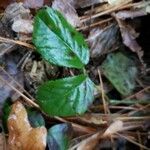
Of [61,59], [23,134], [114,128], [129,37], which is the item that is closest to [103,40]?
[129,37]

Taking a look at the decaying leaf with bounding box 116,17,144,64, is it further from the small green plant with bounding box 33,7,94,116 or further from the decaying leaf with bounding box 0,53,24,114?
the decaying leaf with bounding box 0,53,24,114

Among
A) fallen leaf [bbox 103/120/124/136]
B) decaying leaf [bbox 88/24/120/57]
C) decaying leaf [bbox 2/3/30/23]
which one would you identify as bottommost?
fallen leaf [bbox 103/120/124/136]

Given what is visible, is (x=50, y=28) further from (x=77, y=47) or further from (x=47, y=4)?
(x=47, y=4)

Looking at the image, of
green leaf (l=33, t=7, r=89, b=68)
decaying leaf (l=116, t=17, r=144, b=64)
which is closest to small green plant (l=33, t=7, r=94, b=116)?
green leaf (l=33, t=7, r=89, b=68)

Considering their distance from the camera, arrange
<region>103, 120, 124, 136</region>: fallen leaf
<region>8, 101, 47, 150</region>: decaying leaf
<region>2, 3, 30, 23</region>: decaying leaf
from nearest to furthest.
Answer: <region>8, 101, 47, 150</region>: decaying leaf < <region>103, 120, 124, 136</region>: fallen leaf < <region>2, 3, 30, 23</region>: decaying leaf

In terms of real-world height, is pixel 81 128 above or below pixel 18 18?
below

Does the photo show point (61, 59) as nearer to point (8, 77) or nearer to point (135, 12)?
point (8, 77)

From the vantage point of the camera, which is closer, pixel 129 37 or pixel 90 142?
pixel 90 142

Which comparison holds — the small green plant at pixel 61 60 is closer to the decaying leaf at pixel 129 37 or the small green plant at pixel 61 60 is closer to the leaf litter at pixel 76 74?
the leaf litter at pixel 76 74

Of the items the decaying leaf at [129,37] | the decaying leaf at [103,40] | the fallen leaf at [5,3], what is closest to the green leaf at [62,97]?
the decaying leaf at [103,40]
